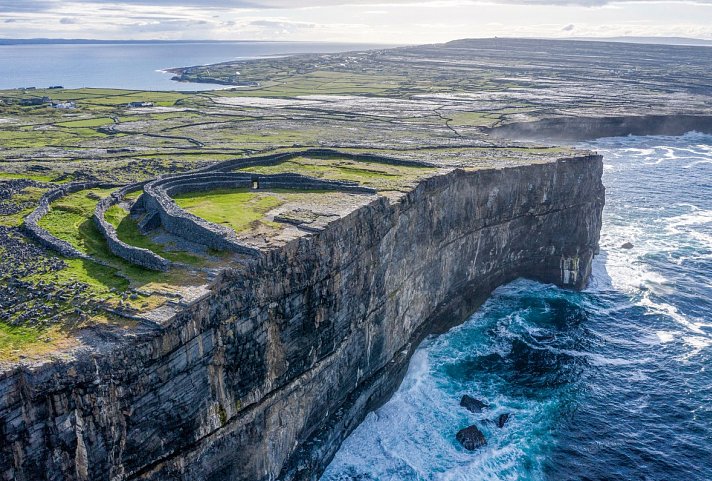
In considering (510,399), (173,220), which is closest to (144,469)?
(173,220)

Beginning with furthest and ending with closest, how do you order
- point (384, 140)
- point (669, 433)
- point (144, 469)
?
1. point (384, 140)
2. point (669, 433)
3. point (144, 469)

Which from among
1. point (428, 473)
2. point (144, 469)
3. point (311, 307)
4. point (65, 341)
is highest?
point (65, 341)

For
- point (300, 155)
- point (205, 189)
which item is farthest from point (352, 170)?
point (205, 189)

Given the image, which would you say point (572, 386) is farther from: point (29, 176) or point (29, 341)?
point (29, 176)

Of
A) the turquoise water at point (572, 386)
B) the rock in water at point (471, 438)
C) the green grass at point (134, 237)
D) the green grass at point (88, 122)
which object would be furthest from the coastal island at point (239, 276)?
the green grass at point (88, 122)

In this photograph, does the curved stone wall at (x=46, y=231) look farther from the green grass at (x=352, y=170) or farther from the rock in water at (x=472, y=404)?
the rock in water at (x=472, y=404)

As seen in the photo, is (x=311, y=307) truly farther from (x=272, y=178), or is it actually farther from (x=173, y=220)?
(x=272, y=178)

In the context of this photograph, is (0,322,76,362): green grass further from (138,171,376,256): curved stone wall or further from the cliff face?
(138,171,376,256): curved stone wall
